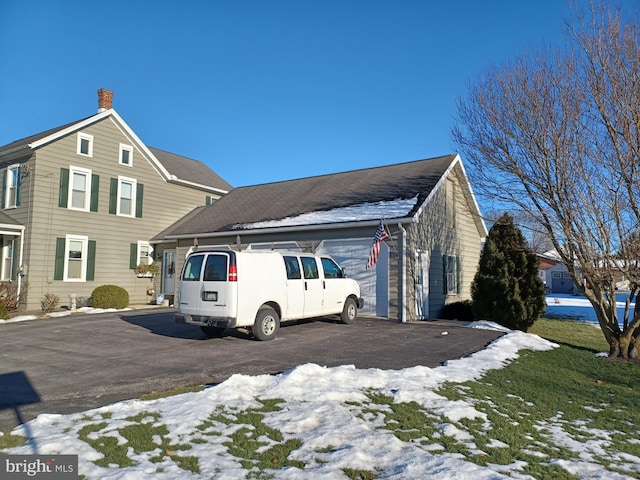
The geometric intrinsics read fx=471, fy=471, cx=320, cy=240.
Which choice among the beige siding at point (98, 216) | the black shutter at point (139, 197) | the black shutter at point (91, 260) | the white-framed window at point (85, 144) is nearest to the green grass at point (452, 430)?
the beige siding at point (98, 216)

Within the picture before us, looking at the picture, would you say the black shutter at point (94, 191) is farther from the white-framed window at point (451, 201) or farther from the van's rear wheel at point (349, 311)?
the white-framed window at point (451, 201)

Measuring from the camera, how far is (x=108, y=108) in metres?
21.6

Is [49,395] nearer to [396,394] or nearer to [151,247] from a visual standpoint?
[396,394]

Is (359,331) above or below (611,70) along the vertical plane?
below

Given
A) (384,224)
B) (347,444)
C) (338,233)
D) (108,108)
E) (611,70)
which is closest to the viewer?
(347,444)

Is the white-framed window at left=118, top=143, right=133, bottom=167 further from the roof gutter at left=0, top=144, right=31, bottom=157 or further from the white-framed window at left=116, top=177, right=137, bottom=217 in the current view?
the roof gutter at left=0, top=144, right=31, bottom=157

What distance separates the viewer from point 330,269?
1219 cm

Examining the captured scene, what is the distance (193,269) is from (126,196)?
13.2m

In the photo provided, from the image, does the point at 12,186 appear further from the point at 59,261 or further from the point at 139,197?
the point at 139,197

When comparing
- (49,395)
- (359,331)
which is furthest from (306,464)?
(359,331)

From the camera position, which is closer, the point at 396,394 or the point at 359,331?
the point at 396,394

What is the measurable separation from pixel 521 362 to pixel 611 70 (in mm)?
6584

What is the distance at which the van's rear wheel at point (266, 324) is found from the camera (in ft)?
32.3

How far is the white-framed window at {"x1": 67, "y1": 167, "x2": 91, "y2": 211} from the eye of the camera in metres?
19.3
